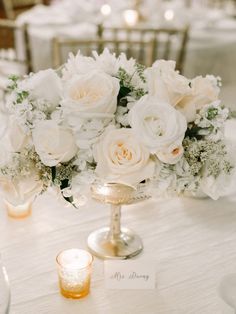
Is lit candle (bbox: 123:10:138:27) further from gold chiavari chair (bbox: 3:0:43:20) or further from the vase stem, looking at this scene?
the vase stem

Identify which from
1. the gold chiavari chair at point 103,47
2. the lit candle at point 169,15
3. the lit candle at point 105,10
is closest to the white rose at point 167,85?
the gold chiavari chair at point 103,47

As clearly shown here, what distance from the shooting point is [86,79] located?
3.01 ft

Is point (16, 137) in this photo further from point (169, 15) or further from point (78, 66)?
point (169, 15)

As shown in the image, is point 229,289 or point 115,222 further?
point 115,222

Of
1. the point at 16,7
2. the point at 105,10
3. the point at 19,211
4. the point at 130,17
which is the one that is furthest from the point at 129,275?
the point at 16,7

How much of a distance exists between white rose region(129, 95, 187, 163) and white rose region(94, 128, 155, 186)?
3cm

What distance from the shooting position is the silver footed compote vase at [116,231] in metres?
0.98

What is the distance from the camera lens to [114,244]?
112cm

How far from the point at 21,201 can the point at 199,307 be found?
0.41 meters

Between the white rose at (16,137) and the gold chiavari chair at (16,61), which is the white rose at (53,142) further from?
the gold chiavari chair at (16,61)

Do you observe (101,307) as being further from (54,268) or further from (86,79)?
(86,79)

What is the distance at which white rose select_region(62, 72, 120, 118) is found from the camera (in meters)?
0.89

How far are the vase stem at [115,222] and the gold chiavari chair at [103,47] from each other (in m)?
1.26

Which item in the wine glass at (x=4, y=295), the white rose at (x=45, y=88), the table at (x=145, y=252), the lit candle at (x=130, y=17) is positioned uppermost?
the white rose at (x=45, y=88)
